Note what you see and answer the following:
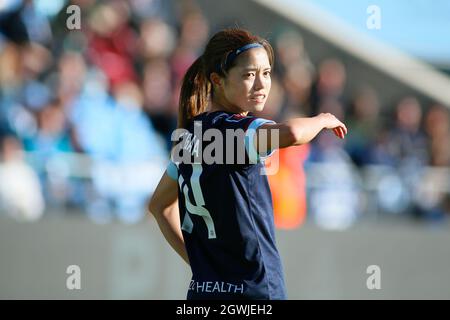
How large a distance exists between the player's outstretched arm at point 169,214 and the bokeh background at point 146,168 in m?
3.88

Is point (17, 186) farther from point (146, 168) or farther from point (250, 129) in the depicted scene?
point (250, 129)

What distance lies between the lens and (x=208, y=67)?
14.8 feet

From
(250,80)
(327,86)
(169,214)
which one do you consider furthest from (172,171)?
(327,86)

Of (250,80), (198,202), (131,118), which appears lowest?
(198,202)

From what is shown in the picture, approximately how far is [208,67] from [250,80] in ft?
0.82

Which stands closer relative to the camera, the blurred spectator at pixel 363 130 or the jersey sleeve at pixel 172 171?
the jersey sleeve at pixel 172 171

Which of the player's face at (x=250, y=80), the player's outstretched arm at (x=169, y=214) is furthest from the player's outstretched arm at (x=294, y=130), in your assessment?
the player's outstretched arm at (x=169, y=214)

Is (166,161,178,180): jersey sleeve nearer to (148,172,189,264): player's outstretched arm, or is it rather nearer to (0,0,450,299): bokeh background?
(148,172,189,264): player's outstretched arm

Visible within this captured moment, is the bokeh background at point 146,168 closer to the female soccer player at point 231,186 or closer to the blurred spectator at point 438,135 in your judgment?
the blurred spectator at point 438,135

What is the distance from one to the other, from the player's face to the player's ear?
0.06 meters

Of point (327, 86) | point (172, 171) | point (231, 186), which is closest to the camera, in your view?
point (231, 186)

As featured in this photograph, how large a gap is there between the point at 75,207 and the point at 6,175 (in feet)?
2.27

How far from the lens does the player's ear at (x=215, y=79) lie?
14.6 feet
